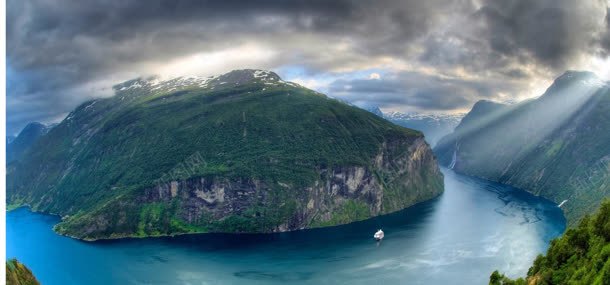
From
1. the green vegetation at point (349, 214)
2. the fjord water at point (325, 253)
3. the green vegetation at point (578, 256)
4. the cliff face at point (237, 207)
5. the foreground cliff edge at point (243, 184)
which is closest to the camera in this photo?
the green vegetation at point (578, 256)

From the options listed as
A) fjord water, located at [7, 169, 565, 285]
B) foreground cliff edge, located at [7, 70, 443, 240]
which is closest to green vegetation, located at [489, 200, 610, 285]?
fjord water, located at [7, 169, 565, 285]

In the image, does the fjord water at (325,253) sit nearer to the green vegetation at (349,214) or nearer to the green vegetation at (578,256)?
the green vegetation at (349,214)

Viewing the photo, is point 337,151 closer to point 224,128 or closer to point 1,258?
point 224,128

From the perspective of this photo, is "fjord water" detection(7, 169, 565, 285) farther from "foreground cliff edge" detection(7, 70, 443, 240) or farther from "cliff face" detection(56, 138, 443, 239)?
"foreground cliff edge" detection(7, 70, 443, 240)

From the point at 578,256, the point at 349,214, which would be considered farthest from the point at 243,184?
the point at 578,256

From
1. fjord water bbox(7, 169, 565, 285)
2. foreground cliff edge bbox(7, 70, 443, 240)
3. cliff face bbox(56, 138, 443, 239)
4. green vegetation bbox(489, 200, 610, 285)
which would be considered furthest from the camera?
foreground cliff edge bbox(7, 70, 443, 240)

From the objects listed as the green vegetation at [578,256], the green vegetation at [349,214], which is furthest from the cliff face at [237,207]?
the green vegetation at [578,256]
